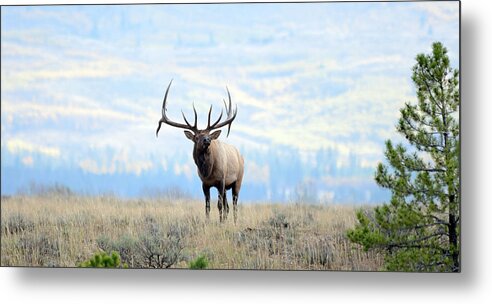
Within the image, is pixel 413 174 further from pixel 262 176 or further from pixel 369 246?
pixel 262 176

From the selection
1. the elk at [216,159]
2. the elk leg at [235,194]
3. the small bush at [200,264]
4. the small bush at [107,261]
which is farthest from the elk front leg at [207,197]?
the small bush at [107,261]

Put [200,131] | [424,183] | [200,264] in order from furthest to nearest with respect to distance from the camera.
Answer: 1. [200,131]
2. [200,264]
3. [424,183]

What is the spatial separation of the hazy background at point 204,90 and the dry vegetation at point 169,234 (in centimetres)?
13

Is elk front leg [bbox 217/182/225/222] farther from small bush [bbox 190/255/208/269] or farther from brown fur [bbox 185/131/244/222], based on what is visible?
small bush [bbox 190/255/208/269]

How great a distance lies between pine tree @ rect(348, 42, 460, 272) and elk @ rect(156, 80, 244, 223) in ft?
3.25

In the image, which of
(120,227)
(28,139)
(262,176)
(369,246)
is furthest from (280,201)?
(28,139)

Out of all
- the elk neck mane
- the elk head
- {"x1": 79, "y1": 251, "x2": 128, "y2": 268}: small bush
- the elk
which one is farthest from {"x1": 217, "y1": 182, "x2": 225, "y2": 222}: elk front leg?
{"x1": 79, "y1": 251, "x2": 128, "y2": 268}: small bush

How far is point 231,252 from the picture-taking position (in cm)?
745

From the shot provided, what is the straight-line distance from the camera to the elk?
24.4ft

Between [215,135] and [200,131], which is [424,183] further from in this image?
[200,131]

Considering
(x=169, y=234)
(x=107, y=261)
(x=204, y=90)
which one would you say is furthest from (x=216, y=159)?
(x=107, y=261)

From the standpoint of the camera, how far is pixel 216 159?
7551 millimetres

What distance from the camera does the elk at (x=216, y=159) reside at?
7449 mm

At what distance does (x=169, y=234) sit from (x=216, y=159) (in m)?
0.68
